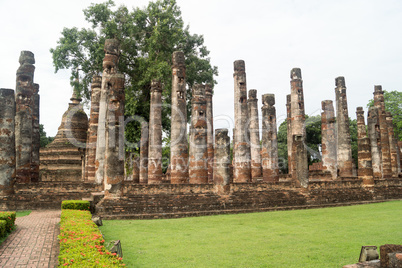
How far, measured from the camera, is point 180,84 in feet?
56.4

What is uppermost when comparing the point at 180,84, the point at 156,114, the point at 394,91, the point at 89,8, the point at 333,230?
the point at 89,8

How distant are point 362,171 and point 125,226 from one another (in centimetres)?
1409

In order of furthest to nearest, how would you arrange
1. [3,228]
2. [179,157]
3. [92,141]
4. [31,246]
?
[92,141] → [179,157] → [3,228] → [31,246]

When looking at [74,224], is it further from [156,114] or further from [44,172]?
[44,172]

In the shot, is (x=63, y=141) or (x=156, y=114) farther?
(x=63, y=141)

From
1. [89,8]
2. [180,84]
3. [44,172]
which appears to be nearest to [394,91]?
[180,84]

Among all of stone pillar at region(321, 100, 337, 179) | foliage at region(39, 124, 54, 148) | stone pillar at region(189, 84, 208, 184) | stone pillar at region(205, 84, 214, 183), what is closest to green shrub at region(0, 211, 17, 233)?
stone pillar at region(189, 84, 208, 184)

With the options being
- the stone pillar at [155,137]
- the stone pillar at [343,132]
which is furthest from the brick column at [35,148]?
the stone pillar at [343,132]

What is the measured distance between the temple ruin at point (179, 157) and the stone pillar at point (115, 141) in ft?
0.13

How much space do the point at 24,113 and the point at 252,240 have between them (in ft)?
49.5

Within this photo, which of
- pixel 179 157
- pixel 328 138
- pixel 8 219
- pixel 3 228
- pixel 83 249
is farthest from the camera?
pixel 328 138

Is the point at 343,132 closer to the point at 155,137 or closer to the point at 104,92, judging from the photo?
the point at 155,137

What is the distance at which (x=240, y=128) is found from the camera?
19.4 m

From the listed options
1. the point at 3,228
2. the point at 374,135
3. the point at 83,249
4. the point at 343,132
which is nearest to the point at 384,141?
the point at 374,135
